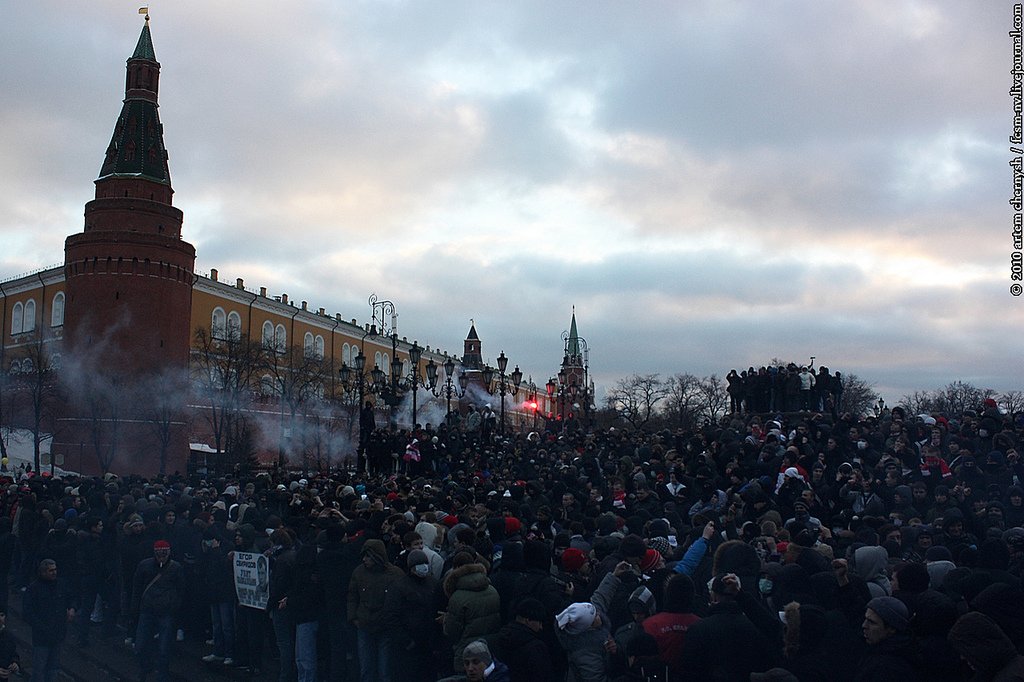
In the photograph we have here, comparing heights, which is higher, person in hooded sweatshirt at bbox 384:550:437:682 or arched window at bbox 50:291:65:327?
arched window at bbox 50:291:65:327

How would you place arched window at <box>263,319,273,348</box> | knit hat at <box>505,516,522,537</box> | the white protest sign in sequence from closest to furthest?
knit hat at <box>505,516,522,537</box>, the white protest sign, arched window at <box>263,319,273,348</box>

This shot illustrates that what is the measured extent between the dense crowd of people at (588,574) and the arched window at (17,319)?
209ft

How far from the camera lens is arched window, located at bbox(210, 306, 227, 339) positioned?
69.6 m

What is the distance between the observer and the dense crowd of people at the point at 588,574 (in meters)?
5.32

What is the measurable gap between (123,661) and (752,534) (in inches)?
334

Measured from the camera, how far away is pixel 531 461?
74.5 feet

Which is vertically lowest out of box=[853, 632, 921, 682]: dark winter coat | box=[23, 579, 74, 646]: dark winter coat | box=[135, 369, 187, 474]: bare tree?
box=[23, 579, 74, 646]: dark winter coat

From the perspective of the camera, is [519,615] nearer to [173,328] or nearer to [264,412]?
[173,328]

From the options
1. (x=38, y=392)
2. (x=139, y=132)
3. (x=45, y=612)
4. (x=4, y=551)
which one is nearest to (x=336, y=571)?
(x=45, y=612)

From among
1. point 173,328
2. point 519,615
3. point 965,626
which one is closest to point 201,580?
point 519,615

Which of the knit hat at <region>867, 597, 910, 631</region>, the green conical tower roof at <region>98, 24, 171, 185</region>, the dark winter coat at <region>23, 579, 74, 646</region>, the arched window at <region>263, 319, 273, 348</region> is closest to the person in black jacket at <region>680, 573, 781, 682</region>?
the knit hat at <region>867, 597, 910, 631</region>

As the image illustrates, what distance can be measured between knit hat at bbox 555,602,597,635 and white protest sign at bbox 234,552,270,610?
4.92 metres

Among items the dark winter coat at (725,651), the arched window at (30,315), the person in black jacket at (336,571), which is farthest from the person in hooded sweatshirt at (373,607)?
the arched window at (30,315)

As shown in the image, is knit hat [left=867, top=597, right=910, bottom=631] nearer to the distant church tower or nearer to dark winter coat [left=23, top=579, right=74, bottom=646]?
dark winter coat [left=23, top=579, right=74, bottom=646]
